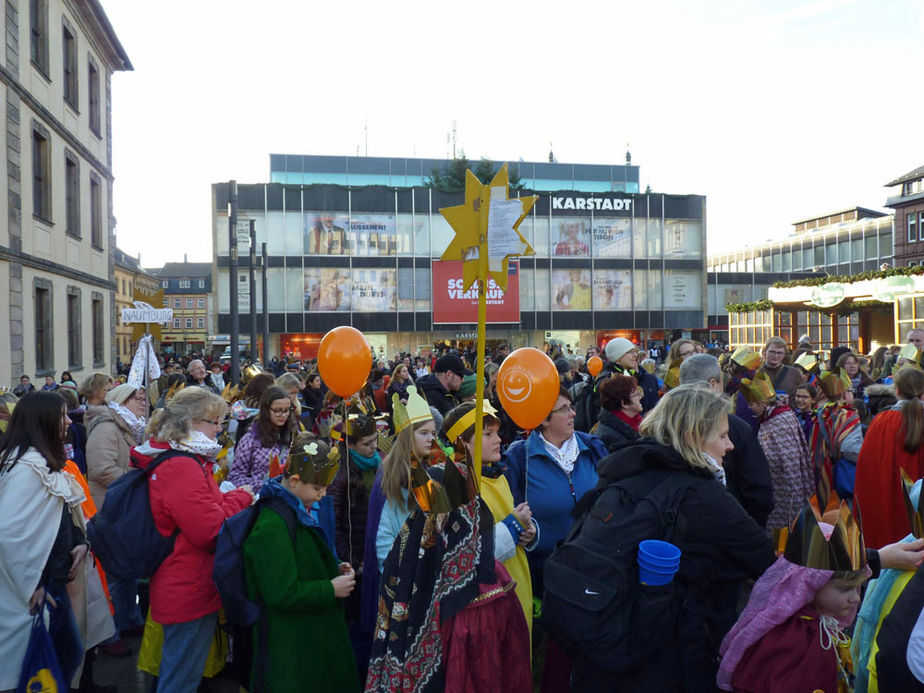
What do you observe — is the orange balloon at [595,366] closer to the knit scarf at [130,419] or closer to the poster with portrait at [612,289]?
the knit scarf at [130,419]

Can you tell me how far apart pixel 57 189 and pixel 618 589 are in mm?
19600

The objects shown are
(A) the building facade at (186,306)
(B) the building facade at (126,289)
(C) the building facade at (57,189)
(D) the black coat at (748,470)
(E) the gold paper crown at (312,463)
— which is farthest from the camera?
(A) the building facade at (186,306)

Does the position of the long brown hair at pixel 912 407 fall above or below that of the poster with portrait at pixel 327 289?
below

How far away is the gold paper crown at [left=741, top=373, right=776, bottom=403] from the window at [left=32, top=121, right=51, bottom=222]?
16865 millimetres

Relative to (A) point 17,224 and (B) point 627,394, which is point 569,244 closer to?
(A) point 17,224

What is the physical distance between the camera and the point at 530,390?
14.0ft

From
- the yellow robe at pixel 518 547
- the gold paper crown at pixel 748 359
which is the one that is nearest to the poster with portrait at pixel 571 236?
the gold paper crown at pixel 748 359

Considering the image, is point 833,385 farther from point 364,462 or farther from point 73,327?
point 73,327

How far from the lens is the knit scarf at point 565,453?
400 cm

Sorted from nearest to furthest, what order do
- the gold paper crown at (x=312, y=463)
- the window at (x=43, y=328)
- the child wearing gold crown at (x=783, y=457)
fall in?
the gold paper crown at (x=312, y=463)
the child wearing gold crown at (x=783, y=457)
the window at (x=43, y=328)

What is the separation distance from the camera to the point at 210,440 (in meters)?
3.58

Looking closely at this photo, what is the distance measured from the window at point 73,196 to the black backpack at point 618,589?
802 inches

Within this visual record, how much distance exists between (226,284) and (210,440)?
39087 mm

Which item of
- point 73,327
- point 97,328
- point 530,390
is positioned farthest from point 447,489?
point 97,328
